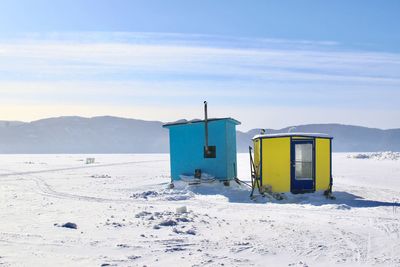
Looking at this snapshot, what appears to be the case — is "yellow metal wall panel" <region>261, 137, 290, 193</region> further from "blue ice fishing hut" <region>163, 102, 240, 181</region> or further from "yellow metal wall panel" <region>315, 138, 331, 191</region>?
"blue ice fishing hut" <region>163, 102, 240, 181</region>

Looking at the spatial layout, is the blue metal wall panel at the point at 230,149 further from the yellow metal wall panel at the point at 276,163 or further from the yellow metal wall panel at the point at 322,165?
the yellow metal wall panel at the point at 322,165

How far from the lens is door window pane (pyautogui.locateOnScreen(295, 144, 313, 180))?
19172mm

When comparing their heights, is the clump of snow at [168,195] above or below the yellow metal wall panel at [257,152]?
below

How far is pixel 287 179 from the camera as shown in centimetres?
1897

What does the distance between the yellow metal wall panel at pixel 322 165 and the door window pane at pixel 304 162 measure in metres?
0.26

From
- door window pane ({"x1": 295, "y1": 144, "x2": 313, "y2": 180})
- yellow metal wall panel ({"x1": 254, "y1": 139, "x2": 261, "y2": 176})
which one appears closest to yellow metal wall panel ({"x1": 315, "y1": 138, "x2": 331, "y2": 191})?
door window pane ({"x1": 295, "y1": 144, "x2": 313, "y2": 180})

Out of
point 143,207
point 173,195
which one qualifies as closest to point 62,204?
point 143,207

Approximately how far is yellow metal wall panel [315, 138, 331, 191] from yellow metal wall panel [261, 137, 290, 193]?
1.14 metres

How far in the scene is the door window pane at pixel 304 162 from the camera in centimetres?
1917

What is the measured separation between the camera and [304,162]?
63.4 ft

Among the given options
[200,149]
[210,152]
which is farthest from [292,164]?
[200,149]

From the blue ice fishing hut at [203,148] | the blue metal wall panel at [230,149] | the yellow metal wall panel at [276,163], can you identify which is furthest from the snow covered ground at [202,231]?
the blue metal wall panel at [230,149]

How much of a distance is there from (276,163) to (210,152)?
Result: 384cm

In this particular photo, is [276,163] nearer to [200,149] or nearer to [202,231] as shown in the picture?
[200,149]
